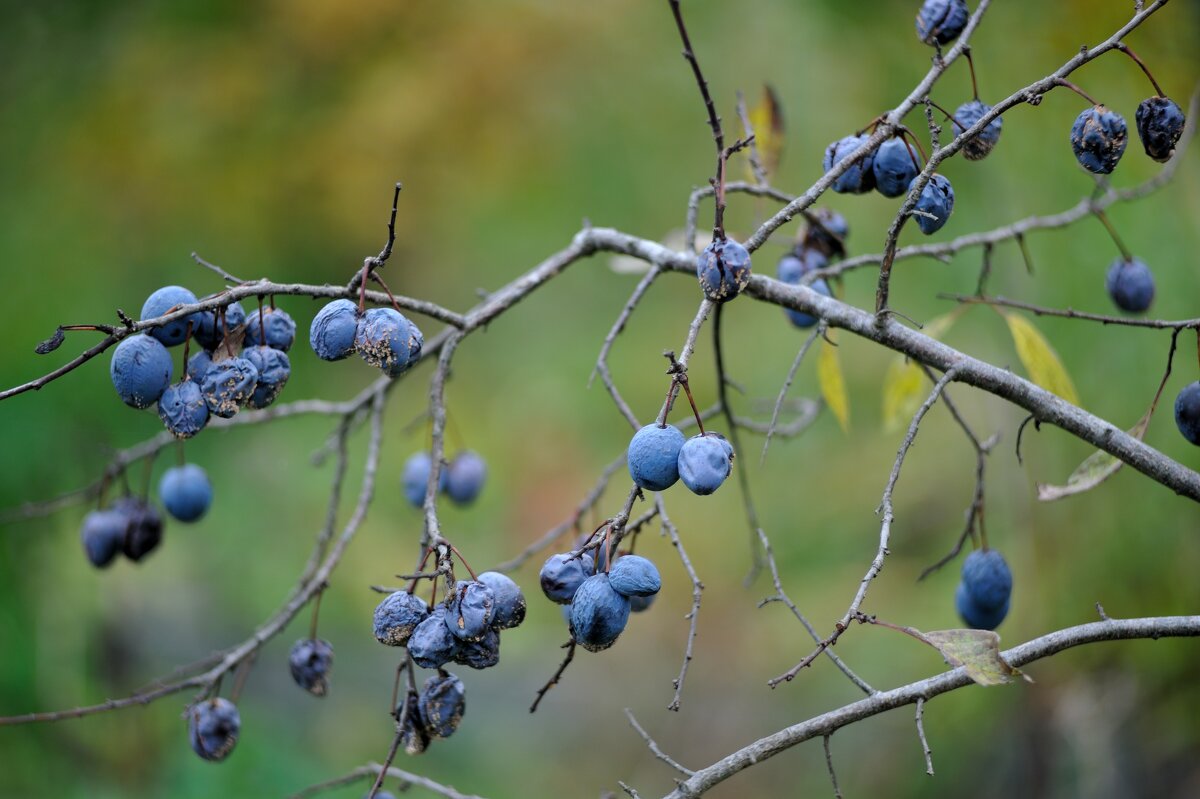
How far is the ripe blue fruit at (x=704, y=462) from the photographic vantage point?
1020mm

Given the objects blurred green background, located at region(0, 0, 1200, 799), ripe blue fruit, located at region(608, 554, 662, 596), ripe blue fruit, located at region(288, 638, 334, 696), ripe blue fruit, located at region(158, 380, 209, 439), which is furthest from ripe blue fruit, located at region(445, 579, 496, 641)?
blurred green background, located at region(0, 0, 1200, 799)

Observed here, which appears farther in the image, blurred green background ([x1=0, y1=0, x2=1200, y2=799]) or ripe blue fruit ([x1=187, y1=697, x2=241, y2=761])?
blurred green background ([x1=0, y1=0, x2=1200, y2=799])

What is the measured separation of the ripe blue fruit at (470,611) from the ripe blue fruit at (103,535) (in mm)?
985

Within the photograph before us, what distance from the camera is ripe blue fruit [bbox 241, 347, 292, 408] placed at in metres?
1.19

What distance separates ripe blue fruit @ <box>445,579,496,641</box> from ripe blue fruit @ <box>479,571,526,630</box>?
0.04 metres

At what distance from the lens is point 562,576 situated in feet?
3.70

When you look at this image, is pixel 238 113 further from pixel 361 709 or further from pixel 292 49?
pixel 361 709

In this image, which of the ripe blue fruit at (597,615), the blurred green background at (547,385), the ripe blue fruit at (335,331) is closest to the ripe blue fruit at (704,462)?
the ripe blue fruit at (597,615)

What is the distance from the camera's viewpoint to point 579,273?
220 inches

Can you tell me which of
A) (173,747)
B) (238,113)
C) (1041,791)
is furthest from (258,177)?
(1041,791)

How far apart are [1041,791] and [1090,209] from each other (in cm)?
193

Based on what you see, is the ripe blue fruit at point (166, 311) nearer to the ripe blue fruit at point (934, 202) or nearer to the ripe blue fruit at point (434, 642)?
the ripe blue fruit at point (434, 642)

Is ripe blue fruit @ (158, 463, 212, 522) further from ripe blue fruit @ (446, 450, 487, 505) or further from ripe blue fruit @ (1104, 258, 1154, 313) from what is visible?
ripe blue fruit @ (1104, 258, 1154, 313)

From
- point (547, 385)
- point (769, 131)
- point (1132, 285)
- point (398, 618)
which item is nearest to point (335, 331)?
point (398, 618)
